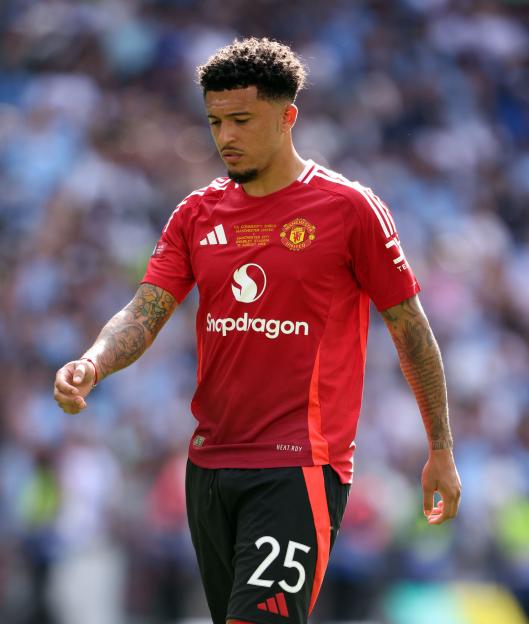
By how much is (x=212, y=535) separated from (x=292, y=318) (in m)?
0.79

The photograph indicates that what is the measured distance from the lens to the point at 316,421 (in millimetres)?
4039

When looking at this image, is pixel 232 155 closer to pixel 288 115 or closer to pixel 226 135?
pixel 226 135

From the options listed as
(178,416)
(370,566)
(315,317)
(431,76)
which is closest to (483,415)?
(370,566)

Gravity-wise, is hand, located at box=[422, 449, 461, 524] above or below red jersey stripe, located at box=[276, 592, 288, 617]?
above

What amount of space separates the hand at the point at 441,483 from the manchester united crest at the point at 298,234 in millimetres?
838

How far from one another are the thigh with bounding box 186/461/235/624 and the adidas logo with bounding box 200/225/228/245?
30.7 inches

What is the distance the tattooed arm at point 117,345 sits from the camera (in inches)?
149

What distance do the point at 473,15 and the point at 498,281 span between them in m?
3.56

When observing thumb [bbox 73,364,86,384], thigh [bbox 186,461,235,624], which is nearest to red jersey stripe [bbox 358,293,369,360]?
thigh [bbox 186,461,235,624]

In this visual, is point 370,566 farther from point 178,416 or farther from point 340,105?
point 340,105

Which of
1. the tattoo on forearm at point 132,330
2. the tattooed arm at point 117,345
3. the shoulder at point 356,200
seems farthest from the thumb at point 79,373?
the shoulder at point 356,200

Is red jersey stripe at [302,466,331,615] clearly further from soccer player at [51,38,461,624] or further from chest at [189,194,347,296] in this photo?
chest at [189,194,347,296]

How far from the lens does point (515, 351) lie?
1086 centimetres

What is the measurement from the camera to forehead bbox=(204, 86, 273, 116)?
13.4 ft
